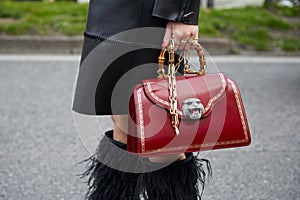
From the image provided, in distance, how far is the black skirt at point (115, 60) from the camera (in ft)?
6.08

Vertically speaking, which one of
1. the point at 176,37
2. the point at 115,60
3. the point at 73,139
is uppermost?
the point at 176,37

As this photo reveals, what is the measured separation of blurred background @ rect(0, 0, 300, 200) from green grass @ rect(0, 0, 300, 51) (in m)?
0.01

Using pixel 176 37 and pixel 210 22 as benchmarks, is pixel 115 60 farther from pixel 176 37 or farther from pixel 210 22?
pixel 210 22

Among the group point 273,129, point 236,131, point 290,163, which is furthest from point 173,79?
point 273,129

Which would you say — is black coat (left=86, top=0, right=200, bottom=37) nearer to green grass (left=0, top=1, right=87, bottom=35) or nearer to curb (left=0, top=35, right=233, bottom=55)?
curb (left=0, top=35, right=233, bottom=55)

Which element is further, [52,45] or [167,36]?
[52,45]

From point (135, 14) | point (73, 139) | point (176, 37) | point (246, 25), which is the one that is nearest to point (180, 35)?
point (176, 37)

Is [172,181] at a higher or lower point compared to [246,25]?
higher

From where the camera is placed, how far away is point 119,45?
1.87 metres

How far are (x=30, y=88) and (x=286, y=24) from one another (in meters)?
3.59

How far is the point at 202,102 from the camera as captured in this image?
1.84 m

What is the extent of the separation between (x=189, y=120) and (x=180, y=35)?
24 cm

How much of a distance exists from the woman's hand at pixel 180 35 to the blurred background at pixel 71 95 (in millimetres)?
1122

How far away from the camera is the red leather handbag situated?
70.4 inches
